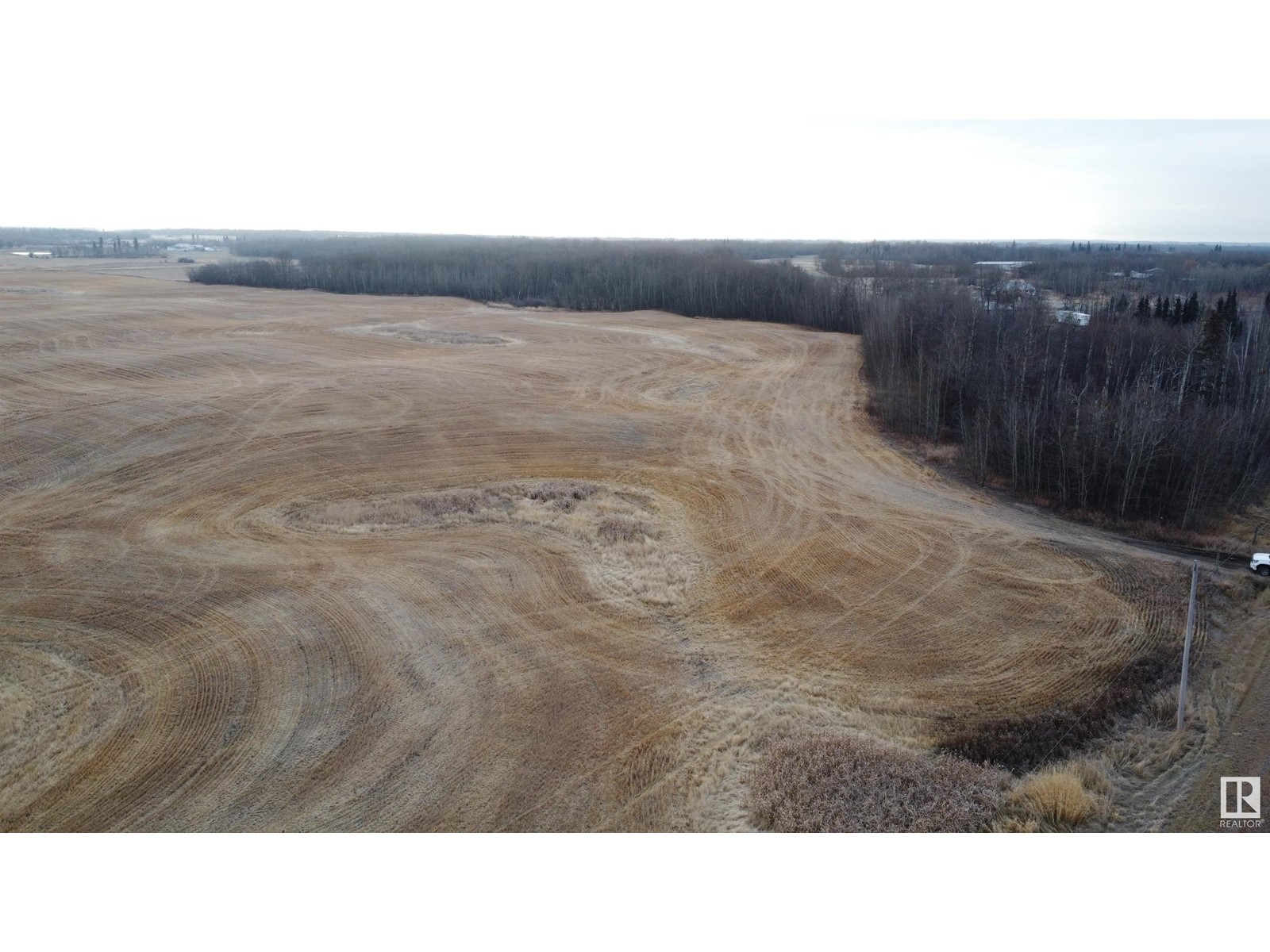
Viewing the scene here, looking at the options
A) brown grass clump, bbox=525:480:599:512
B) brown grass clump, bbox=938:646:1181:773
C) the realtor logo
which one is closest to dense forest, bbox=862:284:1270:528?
brown grass clump, bbox=938:646:1181:773

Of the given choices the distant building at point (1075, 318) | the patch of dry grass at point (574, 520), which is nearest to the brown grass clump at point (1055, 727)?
the patch of dry grass at point (574, 520)

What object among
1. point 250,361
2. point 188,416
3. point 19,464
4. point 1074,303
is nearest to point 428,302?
point 250,361

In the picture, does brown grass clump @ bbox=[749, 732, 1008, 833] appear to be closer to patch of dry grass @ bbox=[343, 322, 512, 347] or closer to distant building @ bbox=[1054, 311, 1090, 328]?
distant building @ bbox=[1054, 311, 1090, 328]

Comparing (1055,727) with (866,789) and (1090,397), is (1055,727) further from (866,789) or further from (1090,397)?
(1090,397)

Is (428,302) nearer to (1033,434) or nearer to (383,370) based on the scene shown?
(383,370)

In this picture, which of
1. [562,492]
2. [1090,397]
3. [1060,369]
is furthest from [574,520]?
[1060,369]
